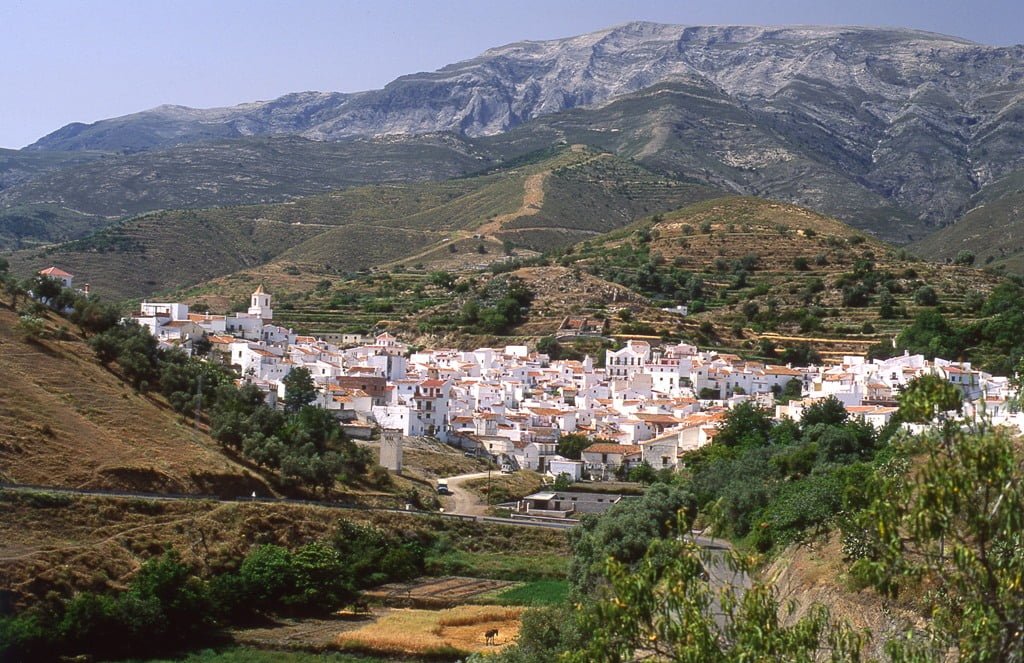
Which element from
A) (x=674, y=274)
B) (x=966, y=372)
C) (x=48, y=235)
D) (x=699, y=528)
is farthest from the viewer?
(x=48, y=235)

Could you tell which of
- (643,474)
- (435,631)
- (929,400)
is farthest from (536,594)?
(929,400)

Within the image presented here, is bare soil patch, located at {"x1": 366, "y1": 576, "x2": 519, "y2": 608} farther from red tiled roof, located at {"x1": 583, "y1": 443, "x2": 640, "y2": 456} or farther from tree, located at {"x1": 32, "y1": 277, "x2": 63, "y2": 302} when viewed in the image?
tree, located at {"x1": 32, "y1": 277, "x2": 63, "y2": 302}

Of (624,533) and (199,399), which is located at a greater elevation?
(199,399)

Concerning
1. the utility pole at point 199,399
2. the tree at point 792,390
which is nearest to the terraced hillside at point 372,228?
the tree at point 792,390

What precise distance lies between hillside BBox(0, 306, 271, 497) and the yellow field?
7.41 meters

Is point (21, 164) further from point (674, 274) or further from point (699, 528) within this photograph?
point (699, 528)

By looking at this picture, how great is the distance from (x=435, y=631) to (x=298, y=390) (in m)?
20.1

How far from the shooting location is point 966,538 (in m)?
7.90

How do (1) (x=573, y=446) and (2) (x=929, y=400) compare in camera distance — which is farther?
(1) (x=573, y=446)

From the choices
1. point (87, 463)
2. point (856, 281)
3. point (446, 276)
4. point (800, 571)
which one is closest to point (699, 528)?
point (800, 571)

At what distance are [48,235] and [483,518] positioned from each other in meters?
96.7

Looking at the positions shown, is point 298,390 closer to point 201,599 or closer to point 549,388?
point 549,388

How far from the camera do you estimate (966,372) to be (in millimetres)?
43125

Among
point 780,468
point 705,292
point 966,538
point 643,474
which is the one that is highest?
point 705,292
